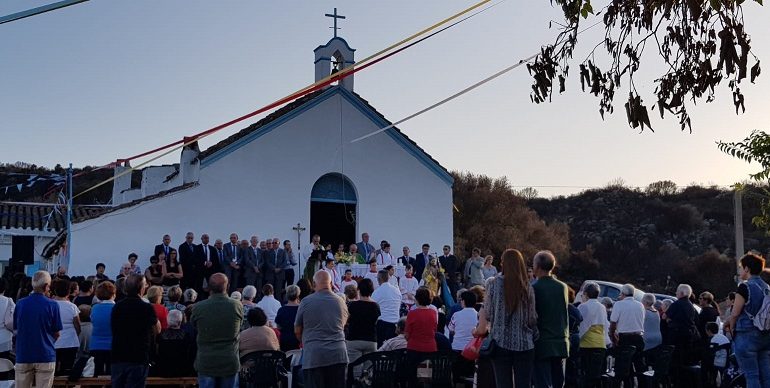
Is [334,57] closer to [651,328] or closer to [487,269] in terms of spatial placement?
[487,269]

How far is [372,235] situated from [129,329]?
16.7m

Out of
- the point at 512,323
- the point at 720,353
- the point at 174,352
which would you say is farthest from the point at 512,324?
the point at 720,353

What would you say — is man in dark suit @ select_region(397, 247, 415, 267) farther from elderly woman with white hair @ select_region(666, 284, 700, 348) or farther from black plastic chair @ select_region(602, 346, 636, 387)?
black plastic chair @ select_region(602, 346, 636, 387)

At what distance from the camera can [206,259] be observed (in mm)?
21625

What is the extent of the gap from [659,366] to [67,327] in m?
8.41

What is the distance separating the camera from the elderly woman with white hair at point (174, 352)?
11.5m

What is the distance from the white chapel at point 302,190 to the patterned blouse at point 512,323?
15.6 m

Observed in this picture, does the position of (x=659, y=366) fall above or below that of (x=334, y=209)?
below

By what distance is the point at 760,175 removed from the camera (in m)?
11.7

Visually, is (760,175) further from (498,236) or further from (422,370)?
(498,236)

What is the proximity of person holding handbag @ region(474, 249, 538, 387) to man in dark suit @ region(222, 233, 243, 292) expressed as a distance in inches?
538

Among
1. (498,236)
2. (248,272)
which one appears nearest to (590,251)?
(498,236)

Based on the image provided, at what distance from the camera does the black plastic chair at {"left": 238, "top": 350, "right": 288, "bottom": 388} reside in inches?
434

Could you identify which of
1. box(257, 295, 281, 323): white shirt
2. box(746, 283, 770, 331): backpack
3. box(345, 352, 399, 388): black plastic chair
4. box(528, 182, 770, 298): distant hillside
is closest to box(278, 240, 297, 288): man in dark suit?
box(257, 295, 281, 323): white shirt
